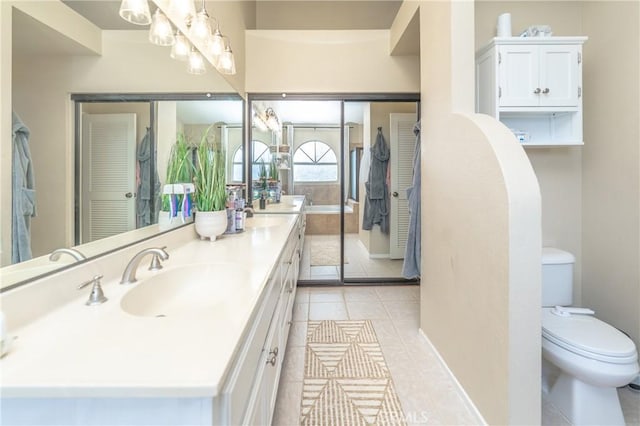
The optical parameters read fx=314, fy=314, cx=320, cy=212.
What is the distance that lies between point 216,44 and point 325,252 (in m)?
2.62

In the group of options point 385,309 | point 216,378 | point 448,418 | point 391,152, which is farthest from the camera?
point 391,152

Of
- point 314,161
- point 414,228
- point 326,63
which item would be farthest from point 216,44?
point 314,161

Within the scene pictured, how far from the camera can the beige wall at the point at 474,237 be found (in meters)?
1.26

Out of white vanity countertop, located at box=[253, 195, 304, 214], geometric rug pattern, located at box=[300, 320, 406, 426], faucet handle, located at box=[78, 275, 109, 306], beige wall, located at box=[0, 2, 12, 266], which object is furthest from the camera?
white vanity countertop, located at box=[253, 195, 304, 214]

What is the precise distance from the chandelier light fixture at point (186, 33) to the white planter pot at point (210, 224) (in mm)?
872

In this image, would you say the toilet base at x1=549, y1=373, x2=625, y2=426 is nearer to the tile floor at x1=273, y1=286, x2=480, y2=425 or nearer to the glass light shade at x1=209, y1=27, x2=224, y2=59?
the tile floor at x1=273, y1=286, x2=480, y2=425

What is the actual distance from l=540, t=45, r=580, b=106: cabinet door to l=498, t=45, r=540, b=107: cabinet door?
0.06 metres

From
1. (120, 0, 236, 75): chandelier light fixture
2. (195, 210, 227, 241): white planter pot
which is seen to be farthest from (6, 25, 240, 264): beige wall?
(195, 210, 227, 241): white planter pot

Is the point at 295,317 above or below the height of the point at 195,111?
below

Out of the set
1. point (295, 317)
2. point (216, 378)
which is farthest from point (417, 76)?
point (216, 378)

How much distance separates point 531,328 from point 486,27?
2147 mm

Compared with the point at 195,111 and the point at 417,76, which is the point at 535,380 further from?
the point at 417,76

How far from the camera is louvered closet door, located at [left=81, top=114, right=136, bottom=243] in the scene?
Answer: 1094 millimetres

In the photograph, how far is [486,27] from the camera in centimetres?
231
